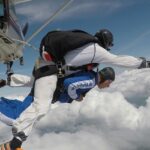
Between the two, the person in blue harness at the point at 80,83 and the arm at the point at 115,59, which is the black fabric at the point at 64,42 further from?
the person in blue harness at the point at 80,83

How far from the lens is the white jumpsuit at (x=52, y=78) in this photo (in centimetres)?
498

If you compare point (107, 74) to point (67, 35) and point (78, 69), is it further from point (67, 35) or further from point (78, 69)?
point (67, 35)

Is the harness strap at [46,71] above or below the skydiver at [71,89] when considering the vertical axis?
above

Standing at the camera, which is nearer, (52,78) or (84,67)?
(52,78)

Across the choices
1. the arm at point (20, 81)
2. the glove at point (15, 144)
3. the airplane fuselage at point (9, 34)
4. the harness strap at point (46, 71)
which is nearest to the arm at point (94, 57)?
the harness strap at point (46, 71)

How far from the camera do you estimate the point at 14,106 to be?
17.0ft

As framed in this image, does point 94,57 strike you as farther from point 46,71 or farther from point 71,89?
point 46,71

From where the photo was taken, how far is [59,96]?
225 inches

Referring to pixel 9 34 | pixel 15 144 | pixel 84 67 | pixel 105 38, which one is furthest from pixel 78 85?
pixel 9 34

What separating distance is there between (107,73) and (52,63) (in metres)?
0.91

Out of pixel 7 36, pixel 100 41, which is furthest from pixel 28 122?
pixel 7 36

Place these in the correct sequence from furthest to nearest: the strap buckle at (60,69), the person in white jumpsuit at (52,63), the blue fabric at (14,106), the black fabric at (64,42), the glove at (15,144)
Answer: the strap buckle at (60,69) → the black fabric at (64,42) → the blue fabric at (14,106) → the person in white jumpsuit at (52,63) → the glove at (15,144)

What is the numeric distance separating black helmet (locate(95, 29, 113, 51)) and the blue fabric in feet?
4.80

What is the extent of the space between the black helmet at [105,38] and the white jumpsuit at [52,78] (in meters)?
0.25
